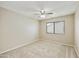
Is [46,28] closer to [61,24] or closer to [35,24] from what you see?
[35,24]

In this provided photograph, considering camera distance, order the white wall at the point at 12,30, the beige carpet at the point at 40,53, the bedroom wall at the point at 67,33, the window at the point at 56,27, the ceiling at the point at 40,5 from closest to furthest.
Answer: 1. the ceiling at the point at 40,5
2. the beige carpet at the point at 40,53
3. the white wall at the point at 12,30
4. the bedroom wall at the point at 67,33
5. the window at the point at 56,27

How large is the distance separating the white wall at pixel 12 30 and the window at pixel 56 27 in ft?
6.80

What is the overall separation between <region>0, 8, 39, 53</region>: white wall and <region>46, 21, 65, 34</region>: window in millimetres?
2073

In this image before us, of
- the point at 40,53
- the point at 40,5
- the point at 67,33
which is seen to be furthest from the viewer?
the point at 67,33

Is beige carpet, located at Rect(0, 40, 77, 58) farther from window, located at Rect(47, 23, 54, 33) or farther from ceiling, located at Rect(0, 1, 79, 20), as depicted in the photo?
window, located at Rect(47, 23, 54, 33)

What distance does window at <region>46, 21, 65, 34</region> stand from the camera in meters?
5.53

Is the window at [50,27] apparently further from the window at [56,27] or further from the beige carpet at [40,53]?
the beige carpet at [40,53]

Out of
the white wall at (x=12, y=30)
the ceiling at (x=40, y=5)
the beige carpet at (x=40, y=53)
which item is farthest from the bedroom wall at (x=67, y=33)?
the white wall at (x=12, y=30)

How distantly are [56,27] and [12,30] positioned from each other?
138 inches

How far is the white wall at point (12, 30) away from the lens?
3413 millimetres

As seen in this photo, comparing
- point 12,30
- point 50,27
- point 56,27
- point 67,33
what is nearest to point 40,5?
point 12,30

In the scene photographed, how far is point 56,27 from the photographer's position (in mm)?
6031

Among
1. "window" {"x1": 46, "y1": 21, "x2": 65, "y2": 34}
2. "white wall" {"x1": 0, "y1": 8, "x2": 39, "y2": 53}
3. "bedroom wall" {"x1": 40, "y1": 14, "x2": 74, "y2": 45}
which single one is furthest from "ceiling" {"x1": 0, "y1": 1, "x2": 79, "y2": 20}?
"window" {"x1": 46, "y1": 21, "x2": 65, "y2": 34}

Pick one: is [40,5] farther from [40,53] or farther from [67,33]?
[67,33]
